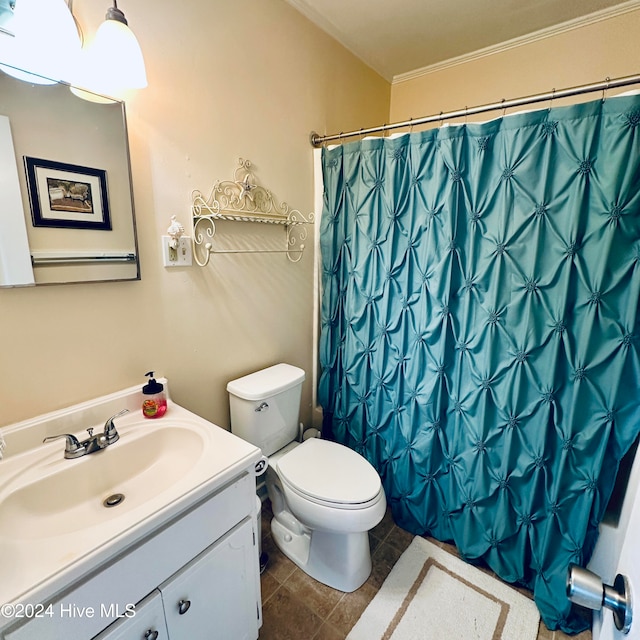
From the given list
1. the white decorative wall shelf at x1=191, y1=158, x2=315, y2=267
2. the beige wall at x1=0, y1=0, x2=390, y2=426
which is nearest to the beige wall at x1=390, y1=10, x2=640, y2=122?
the beige wall at x1=0, y1=0, x2=390, y2=426

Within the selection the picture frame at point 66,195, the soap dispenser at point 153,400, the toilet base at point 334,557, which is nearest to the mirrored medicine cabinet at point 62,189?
the picture frame at point 66,195

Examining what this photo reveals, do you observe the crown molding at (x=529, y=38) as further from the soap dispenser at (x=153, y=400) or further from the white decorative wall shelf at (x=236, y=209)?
the soap dispenser at (x=153, y=400)

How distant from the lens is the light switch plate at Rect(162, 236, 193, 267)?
1.23m

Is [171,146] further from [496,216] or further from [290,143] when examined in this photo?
[496,216]

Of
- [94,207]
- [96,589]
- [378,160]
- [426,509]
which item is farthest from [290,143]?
[426,509]

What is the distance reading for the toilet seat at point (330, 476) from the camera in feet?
4.17

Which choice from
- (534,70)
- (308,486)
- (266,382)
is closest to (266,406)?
(266,382)

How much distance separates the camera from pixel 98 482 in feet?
3.22

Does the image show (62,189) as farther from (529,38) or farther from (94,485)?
(529,38)

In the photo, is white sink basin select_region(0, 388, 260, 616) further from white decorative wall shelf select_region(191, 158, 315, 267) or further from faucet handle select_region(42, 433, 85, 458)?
white decorative wall shelf select_region(191, 158, 315, 267)

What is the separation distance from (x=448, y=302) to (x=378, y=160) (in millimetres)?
727

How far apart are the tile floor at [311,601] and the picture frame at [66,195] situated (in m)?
1.54

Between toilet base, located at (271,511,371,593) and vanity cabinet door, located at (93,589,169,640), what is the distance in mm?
706

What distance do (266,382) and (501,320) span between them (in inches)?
40.2
